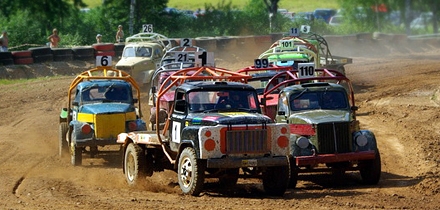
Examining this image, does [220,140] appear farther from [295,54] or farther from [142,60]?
[142,60]

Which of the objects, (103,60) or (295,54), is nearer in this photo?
(103,60)

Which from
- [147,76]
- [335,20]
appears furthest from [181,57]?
[335,20]

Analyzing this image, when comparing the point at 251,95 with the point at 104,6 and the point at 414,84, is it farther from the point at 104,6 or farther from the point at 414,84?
the point at 104,6

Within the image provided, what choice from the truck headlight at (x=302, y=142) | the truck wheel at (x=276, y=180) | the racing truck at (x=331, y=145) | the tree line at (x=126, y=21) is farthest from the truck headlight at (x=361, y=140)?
the tree line at (x=126, y=21)

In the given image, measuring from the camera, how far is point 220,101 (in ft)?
45.8

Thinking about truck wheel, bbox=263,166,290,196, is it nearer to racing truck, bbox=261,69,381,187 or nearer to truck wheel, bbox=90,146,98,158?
racing truck, bbox=261,69,381,187

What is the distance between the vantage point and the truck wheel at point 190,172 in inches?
515

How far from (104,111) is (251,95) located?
182 inches

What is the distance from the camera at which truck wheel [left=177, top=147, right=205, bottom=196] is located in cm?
1308

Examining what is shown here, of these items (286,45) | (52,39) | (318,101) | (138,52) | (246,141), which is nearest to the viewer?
(246,141)

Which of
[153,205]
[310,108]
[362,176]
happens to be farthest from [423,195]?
[153,205]

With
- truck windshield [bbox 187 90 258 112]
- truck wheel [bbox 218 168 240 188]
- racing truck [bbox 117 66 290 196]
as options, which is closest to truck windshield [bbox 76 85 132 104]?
racing truck [bbox 117 66 290 196]

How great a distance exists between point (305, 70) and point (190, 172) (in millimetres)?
4179

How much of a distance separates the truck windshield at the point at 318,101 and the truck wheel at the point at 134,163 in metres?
2.90
